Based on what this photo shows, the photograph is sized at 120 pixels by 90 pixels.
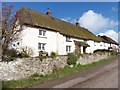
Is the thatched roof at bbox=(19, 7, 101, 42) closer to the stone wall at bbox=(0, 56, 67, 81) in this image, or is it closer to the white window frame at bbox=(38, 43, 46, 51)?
the white window frame at bbox=(38, 43, 46, 51)

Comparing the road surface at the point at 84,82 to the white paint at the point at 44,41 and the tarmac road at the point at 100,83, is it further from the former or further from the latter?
the white paint at the point at 44,41

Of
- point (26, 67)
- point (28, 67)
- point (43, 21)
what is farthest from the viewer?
point (43, 21)

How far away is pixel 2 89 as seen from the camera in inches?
416

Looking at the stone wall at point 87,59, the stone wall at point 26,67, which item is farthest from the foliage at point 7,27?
the stone wall at point 87,59

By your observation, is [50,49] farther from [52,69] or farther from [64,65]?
[52,69]

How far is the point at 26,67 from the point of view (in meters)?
14.1

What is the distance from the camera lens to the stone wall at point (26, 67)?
41.1 feet

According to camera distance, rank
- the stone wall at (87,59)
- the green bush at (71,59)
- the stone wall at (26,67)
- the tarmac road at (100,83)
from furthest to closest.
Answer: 1. the stone wall at (87,59)
2. the green bush at (71,59)
3. the stone wall at (26,67)
4. the tarmac road at (100,83)

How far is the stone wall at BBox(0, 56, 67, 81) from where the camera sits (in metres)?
12.5

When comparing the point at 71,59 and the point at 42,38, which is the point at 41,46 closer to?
the point at 42,38

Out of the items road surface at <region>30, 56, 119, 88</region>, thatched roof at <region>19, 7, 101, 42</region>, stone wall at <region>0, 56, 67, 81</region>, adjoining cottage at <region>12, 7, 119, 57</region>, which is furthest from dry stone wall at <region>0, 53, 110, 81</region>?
thatched roof at <region>19, 7, 101, 42</region>

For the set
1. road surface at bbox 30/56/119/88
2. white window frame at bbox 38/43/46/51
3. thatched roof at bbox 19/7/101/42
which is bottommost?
road surface at bbox 30/56/119/88

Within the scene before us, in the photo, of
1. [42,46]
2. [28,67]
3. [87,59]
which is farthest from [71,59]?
[42,46]

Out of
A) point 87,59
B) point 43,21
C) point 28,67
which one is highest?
point 43,21
